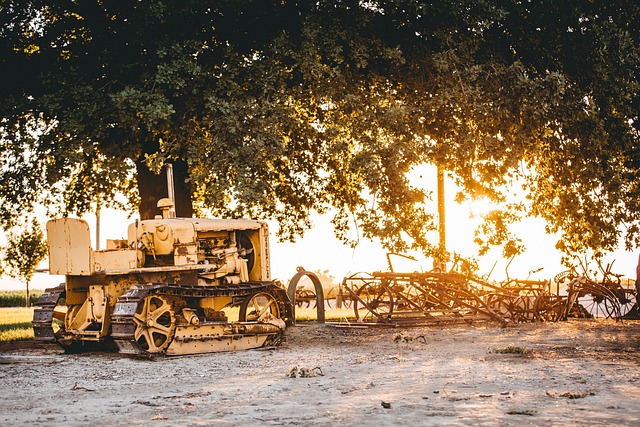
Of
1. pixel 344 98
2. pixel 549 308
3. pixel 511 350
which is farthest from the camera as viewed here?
pixel 549 308

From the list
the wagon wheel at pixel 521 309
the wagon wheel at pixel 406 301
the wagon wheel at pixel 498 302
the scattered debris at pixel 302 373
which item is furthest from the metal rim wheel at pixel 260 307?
the wagon wheel at pixel 521 309

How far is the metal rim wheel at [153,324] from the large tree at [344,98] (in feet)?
12.1

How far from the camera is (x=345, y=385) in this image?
927 cm

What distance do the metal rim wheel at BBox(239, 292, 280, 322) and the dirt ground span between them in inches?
28.4

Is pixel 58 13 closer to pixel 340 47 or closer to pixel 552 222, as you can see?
pixel 340 47

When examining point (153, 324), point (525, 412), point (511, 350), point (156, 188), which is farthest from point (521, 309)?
point (525, 412)

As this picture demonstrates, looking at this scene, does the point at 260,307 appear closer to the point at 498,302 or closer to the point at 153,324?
the point at 153,324

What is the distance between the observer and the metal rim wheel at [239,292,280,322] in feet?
47.8

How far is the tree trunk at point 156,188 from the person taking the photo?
65.7 ft

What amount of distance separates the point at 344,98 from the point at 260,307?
17.3 ft

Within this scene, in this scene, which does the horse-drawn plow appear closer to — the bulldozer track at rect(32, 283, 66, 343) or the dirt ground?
the dirt ground

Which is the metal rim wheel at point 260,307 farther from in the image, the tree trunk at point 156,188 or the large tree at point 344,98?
the tree trunk at point 156,188

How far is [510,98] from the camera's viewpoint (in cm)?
1828

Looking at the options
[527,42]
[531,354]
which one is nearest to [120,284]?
[531,354]
